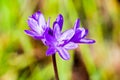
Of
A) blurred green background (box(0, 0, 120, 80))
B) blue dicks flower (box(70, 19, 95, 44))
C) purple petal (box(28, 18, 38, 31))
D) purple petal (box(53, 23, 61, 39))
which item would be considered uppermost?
purple petal (box(28, 18, 38, 31))

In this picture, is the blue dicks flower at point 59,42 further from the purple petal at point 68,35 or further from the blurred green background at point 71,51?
the blurred green background at point 71,51

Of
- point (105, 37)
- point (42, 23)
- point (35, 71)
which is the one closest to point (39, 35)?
point (42, 23)

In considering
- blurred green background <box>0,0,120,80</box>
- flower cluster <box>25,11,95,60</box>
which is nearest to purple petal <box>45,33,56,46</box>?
flower cluster <box>25,11,95,60</box>

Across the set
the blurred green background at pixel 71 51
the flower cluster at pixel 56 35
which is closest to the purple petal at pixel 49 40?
the flower cluster at pixel 56 35

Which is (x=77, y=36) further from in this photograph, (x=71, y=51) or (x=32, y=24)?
(x=71, y=51)

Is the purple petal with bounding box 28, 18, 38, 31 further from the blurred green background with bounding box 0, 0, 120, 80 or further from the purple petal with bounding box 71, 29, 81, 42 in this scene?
the blurred green background with bounding box 0, 0, 120, 80

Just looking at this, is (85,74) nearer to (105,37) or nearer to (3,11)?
(105,37)
